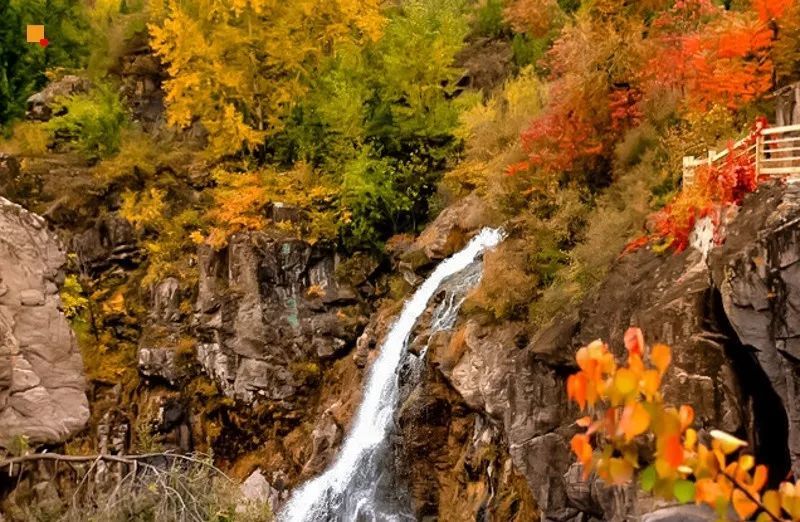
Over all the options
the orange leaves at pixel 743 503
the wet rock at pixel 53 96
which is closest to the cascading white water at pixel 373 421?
the orange leaves at pixel 743 503

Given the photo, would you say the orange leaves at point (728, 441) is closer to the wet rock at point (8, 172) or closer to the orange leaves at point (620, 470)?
the orange leaves at point (620, 470)

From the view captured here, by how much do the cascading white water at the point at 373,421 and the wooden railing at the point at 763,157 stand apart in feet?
17.6

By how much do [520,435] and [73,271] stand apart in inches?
587

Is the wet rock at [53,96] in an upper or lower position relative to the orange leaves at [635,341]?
lower

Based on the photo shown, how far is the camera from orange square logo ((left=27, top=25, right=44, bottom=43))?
25.7 meters

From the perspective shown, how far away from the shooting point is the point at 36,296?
762 centimetres

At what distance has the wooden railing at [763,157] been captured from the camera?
8.67 meters

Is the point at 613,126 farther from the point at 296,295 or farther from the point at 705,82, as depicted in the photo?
the point at 296,295

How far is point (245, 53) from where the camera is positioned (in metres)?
20.8

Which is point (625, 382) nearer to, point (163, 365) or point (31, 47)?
point (163, 365)

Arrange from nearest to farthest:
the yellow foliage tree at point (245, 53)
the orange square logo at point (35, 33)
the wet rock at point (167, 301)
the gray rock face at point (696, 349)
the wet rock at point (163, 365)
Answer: the gray rock face at point (696, 349) < the wet rock at point (163, 365) < the wet rock at point (167, 301) < the yellow foliage tree at point (245, 53) < the orange square logo at point (35, 33)

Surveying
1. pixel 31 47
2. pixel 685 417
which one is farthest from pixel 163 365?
pixel 685 417

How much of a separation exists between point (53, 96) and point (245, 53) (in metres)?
8.27

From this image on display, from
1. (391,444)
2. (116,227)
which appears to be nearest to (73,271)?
(116,227)
